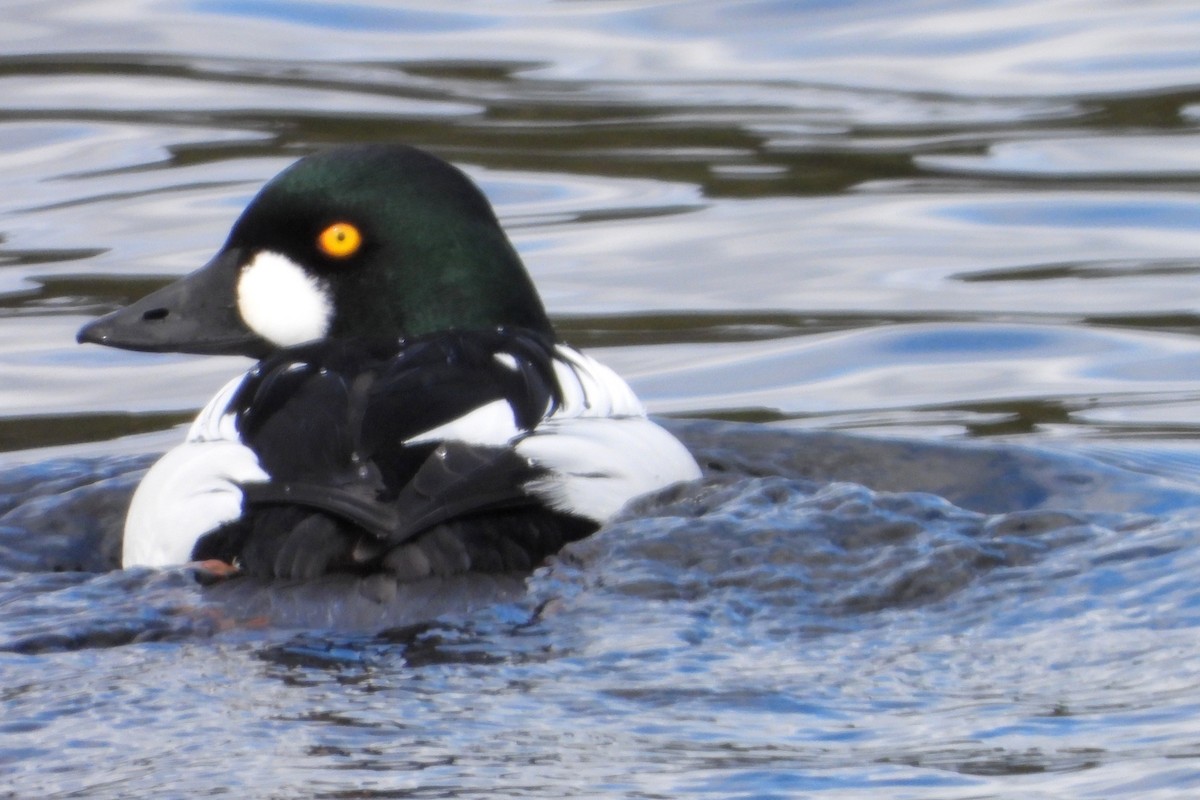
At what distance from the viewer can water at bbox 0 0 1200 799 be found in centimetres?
307

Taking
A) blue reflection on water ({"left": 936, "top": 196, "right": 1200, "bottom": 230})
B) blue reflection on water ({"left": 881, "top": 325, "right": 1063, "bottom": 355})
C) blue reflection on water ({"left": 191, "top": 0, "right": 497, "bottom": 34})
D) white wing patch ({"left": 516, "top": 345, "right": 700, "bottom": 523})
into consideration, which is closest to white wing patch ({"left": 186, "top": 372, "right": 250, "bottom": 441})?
white wing patch ({"left": 516, "top": 345, "right": 700, "bottom": 523})

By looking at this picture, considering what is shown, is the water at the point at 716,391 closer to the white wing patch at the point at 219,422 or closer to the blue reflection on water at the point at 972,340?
the blue reflection on water at the point at 972,340

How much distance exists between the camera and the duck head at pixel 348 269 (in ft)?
15.8

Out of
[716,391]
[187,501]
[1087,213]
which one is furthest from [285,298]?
[1087,213]

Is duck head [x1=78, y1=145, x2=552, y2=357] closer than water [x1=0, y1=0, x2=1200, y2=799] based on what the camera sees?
No

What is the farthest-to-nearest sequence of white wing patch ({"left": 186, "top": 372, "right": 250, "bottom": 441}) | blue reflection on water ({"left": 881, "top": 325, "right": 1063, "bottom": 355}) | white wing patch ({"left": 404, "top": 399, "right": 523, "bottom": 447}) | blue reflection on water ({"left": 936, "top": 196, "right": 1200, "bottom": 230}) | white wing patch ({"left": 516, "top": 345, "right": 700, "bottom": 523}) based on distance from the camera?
blue reflection on water ({"left": 936, "top": 196, "right": 1200, "bottom": 230})
blue reflection on water ({"left": 881, "top": 325, "right": 1063, "bottom": 355})
white wing patch ({"left": 186, "top": 372, "right": 250, "bottom": 441})
white wing patch ({"left": 516, "top": 345, "right": 700, "bottom": 523})
white wing patch ({"left": 404, "top": 399, "right": 523, "bottom": 447})

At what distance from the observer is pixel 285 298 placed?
489 centimetres

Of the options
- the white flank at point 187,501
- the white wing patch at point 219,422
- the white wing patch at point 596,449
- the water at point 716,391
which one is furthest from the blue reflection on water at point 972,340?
the white flank at point 187,501

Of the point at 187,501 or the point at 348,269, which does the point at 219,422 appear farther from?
the point at 348,269

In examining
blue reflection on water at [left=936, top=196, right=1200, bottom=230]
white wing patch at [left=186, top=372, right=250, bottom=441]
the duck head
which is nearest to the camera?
white wing patch at [left=186, top=372, right=250, bottom=441]

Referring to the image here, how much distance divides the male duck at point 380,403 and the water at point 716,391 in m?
0.13

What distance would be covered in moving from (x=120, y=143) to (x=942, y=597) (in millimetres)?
6208

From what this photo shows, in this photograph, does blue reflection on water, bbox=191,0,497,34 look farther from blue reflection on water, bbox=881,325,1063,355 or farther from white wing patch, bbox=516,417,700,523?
white wing patch, bbox=516,417,700,523

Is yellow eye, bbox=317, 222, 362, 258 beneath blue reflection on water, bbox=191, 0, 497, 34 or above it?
beneath
